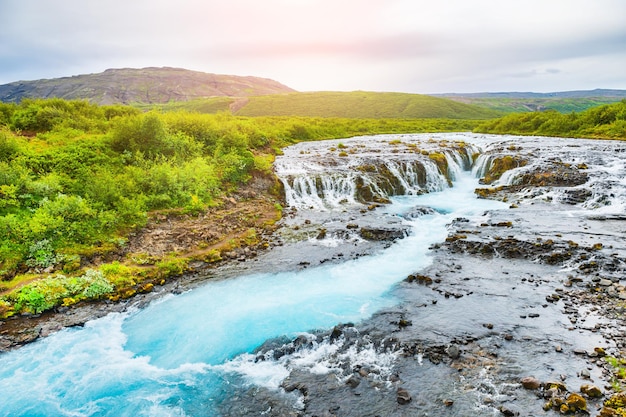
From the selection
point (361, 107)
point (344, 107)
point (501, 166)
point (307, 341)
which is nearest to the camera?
point (307, 341)

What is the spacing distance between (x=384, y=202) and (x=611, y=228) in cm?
1443

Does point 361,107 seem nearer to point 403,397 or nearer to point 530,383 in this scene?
point 530,383

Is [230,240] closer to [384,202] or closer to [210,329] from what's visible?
[210,329]

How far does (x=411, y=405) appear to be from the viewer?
8.95m

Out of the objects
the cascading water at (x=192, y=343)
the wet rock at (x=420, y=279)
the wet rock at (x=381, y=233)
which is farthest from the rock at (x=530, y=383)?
the wet rock at (x=381, y=233)

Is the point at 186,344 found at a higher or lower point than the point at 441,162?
lower

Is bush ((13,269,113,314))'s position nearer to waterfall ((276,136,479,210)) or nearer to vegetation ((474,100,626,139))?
waterfall ((276,136,479,210))


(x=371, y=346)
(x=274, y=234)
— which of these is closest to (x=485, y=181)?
(x=274, y=234)

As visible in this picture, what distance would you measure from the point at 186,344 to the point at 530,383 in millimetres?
10542

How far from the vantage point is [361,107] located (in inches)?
5832

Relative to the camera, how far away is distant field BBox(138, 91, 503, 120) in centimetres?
13425

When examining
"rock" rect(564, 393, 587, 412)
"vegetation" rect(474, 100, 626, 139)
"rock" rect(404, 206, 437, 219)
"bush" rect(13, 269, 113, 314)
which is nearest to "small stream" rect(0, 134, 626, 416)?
"rock" rect(564, 393, 587, 412)

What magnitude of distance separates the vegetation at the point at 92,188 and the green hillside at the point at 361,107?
101161mm

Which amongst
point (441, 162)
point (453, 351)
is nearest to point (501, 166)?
point (441, 162)
